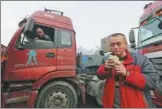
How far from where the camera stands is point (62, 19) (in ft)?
15.9

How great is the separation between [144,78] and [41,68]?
118 inches

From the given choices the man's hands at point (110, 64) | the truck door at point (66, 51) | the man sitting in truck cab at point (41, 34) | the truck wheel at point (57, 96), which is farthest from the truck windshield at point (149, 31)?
Result: the man's hands at point (110, 64)

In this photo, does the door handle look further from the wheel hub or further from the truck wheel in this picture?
the wheel hub

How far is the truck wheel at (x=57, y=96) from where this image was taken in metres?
4.26

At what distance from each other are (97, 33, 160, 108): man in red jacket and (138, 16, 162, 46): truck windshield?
112 inches

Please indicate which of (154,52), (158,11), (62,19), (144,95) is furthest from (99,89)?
(144,95)

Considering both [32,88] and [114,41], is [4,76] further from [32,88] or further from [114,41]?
[114,41]

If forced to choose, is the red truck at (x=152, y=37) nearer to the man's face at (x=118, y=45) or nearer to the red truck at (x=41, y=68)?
the red truck at (x=41, y=68)

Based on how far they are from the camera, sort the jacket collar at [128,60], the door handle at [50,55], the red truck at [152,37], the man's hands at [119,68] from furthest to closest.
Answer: the door handle at [50,55]
the red truck at [152,37]
the jacket collar at [128,60]
the man's hands at [119,68]

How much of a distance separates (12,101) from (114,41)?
3016mm

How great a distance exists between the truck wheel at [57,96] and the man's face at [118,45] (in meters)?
2.75

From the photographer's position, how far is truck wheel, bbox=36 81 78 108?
4.26 m

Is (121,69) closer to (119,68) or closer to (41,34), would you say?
(119,68)

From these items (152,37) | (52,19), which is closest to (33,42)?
(52,19)
